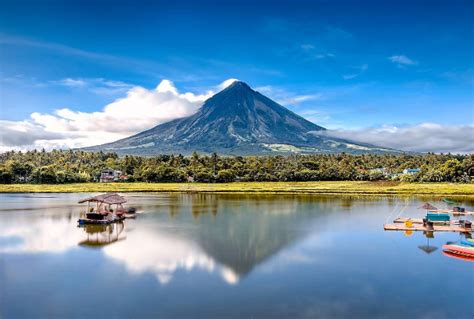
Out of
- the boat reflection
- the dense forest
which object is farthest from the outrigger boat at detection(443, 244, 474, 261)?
the dense forest

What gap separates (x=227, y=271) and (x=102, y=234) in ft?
Answer: 35.0

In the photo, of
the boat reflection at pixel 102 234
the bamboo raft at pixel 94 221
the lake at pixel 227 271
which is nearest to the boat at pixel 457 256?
the lake at pixel 227 271

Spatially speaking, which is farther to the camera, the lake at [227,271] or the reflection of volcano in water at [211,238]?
the reflection of volcano in water at [211,238]

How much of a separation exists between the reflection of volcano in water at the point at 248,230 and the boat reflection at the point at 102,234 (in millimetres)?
4294

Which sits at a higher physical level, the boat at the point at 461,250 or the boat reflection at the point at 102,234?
the boat reflection at the point at 102,234

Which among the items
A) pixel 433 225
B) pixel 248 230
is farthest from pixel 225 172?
pixel 248 230

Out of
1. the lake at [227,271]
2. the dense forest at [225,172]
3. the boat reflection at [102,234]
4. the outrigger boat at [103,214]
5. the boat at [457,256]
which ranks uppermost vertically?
the dense forest at [225,172]

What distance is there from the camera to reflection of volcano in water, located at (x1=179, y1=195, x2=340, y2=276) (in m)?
17.6

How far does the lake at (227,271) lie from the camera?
11.5 metres

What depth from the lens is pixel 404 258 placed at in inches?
701

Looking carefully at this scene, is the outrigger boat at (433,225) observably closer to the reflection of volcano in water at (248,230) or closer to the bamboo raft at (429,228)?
the bamboo raft at (429,228)

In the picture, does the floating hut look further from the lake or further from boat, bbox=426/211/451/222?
boat, bbox=426/211/451/222

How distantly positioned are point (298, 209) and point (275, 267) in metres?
19.5

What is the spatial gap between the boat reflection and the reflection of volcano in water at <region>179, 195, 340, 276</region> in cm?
429
